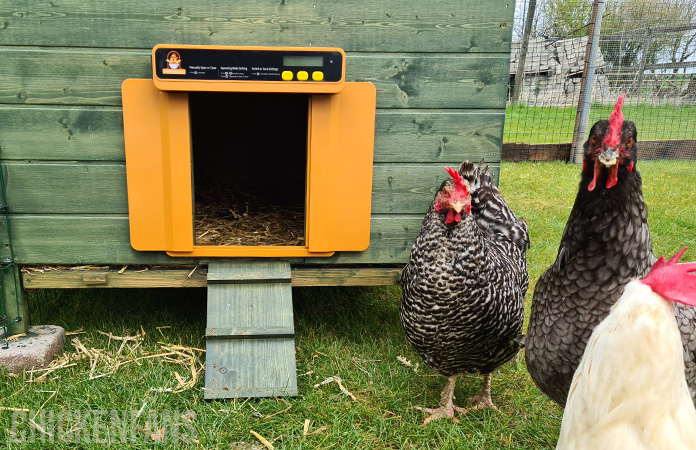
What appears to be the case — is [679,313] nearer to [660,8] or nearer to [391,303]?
[391,303]

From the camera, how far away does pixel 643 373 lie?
123cm

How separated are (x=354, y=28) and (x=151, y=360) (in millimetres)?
1985

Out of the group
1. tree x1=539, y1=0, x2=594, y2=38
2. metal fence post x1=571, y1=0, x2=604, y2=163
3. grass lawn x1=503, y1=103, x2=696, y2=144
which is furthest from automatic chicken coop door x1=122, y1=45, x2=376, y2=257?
tree x1=539, y1=0, x2=594, y2=38

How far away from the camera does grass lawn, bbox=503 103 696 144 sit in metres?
8.36

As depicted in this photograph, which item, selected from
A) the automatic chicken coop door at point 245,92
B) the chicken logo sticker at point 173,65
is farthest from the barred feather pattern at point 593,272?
the chicken logo sticker at point 173,65

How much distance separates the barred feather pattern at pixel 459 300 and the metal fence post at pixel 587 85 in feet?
19.6

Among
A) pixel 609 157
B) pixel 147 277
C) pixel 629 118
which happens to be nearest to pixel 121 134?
pixel 147 277

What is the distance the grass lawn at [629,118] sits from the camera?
8.36m

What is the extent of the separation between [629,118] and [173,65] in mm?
8133

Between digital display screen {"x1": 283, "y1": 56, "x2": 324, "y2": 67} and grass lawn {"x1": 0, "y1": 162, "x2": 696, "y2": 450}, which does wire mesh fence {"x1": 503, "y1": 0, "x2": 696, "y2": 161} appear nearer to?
grass lawn {"x1": 0, "y1": 162, "x2": 696, "y2": 450}

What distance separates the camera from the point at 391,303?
3.81 m

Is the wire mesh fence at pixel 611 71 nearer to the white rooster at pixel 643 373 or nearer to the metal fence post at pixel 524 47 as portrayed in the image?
the metal fence post at pixel 524 47

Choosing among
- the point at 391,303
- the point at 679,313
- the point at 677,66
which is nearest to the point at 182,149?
the point at 391,303

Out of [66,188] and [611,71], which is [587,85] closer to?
[611,71]
